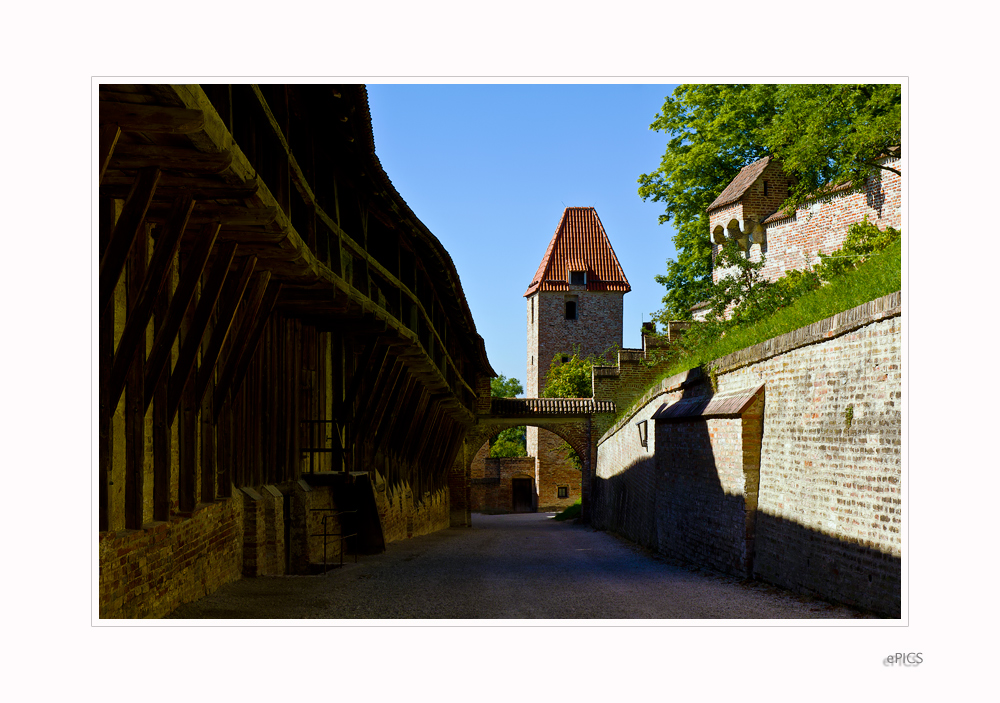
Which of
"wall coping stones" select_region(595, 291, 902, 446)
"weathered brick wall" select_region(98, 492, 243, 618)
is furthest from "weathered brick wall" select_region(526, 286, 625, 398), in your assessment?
"weathered brick wall" select_region(98, 492, 243, 618)

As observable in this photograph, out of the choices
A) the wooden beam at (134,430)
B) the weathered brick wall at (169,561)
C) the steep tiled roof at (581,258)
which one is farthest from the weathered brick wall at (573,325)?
the wooden beam at (134,430)

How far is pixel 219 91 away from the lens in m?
6.02

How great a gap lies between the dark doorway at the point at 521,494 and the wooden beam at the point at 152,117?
137 feet

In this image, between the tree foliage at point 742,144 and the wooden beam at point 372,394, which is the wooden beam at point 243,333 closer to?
the wooden beam at point 372,394

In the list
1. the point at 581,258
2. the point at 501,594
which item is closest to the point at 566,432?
the point at 581,258

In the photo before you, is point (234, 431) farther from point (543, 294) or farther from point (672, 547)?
point (543, 294)

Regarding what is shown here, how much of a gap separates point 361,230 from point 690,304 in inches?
741

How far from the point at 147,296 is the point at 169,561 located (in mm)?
2172

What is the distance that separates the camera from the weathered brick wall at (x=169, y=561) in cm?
575

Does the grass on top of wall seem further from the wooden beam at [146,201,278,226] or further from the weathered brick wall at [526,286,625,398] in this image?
the weathered brick wall at [526,286,625,398]

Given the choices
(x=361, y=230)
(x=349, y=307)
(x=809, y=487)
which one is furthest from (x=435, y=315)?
(x=809, y=487)

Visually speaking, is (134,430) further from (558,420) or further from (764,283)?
(558,420)

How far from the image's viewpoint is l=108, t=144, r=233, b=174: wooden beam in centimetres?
507

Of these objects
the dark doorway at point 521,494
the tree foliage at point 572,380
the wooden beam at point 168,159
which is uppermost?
the wooden beam at point 168,159
